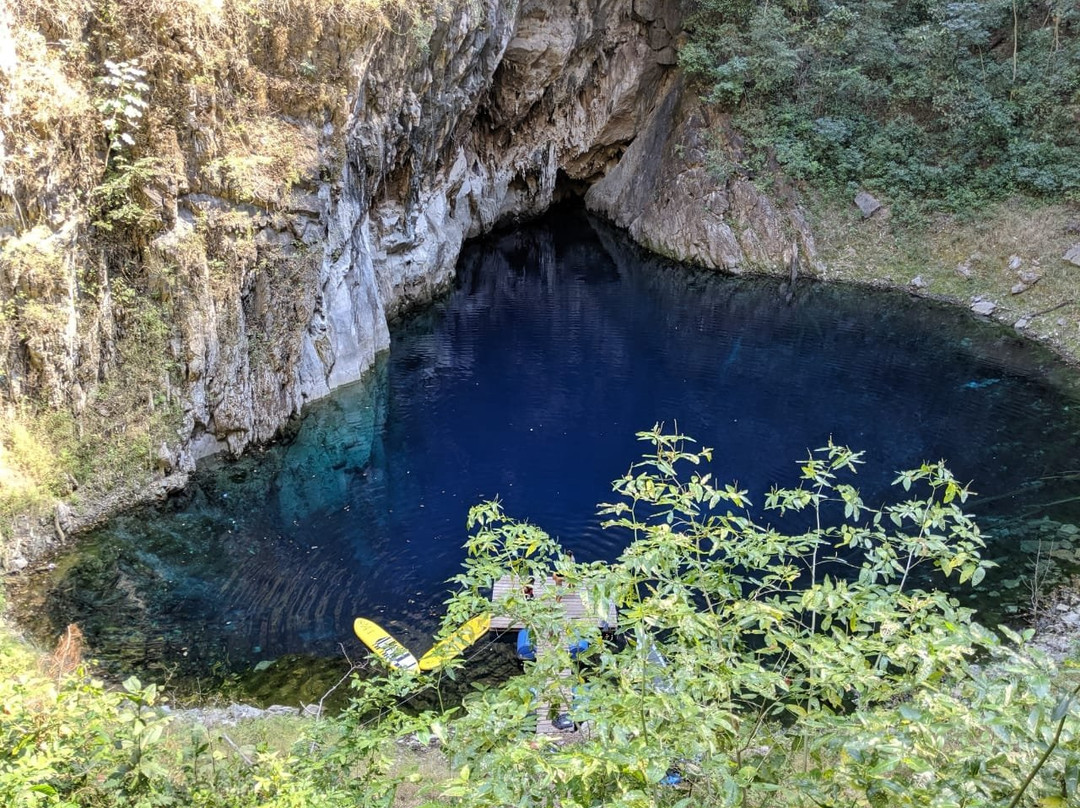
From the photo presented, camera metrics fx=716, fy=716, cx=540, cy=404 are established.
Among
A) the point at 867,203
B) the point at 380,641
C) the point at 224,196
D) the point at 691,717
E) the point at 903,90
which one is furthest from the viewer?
the point at 867,203

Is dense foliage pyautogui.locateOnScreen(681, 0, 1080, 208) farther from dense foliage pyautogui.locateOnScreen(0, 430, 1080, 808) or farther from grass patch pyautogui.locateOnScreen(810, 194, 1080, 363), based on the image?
dense foliage pyautogui.locateOnScreen(0, 430, 1080, 808)

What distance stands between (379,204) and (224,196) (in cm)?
871

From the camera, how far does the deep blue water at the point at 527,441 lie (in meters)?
12.0

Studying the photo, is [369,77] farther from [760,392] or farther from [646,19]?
[646,19]

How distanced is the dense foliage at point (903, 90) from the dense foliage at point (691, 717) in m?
28.4

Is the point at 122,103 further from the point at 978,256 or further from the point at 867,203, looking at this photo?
the point at 978,256

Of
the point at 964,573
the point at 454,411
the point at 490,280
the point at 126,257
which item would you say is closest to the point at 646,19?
the point at 490,280

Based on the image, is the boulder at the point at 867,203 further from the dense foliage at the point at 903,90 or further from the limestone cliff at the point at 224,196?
the limestone cliff at the point at 224,196

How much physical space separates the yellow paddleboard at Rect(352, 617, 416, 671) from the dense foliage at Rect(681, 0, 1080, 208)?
83.4 feet

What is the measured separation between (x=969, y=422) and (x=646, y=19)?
23.8 metres

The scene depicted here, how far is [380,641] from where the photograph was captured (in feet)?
36.6

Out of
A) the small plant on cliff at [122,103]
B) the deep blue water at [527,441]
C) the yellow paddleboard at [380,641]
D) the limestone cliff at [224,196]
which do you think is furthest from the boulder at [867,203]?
the yellow paddleboard at [380,641]

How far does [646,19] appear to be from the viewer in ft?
107

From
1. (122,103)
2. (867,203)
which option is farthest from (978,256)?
(122,103)
